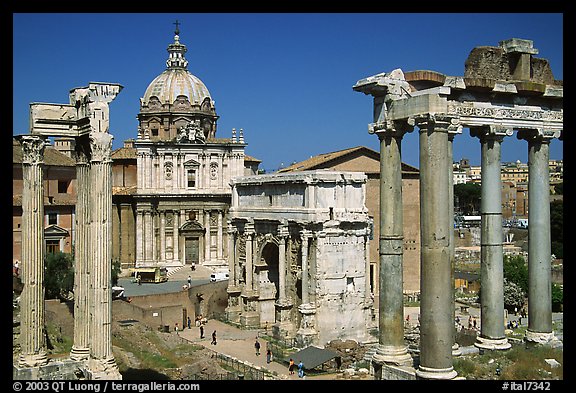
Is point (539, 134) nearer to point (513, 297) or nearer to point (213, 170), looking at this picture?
point (513, 297)

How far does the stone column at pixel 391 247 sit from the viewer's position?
1458 cm

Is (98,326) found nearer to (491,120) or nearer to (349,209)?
(491,120)

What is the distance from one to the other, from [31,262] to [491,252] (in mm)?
10744

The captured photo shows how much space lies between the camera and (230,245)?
38.0 meters

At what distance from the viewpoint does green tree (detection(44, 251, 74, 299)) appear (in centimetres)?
2784

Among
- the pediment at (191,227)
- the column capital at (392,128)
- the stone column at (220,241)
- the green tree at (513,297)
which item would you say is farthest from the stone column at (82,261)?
the stone column at (220,241)

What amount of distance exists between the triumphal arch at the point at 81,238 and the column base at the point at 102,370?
2 cm

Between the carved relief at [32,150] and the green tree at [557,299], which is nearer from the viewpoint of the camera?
the carved relief at [32,150]

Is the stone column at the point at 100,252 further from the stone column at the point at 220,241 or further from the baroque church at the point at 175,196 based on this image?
the stone column at the point at 220,241

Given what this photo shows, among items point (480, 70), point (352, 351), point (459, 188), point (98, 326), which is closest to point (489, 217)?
point (480, 70)

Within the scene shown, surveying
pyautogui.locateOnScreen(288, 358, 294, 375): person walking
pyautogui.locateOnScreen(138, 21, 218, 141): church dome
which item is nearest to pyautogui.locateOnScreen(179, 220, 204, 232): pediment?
pyautogui.locateOnScreen(138, 21, 218, 141): church dome

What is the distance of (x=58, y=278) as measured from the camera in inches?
1110

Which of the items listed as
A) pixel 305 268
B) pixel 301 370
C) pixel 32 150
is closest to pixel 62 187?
pixel 305 268

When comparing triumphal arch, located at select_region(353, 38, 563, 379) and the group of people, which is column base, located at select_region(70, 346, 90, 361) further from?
the group of people
